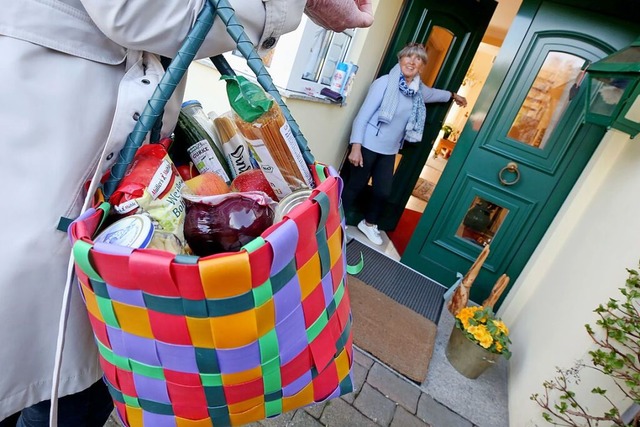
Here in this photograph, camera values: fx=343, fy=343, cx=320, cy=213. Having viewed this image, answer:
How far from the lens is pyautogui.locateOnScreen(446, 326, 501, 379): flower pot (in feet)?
6.03

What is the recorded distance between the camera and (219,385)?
41 cm

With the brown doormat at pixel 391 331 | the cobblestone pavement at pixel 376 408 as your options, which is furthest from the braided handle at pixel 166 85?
the brown doormat at pixel 391 331

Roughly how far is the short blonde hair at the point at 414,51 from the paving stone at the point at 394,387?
215 centimetres

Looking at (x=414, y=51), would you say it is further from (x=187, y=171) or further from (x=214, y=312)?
(x=214, y=312)

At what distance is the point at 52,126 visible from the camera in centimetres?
41

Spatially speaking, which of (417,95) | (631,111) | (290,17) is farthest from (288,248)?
(417,95)

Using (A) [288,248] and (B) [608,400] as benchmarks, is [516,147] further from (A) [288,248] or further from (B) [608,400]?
(A) [288,248]

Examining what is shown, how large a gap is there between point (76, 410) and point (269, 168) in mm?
541

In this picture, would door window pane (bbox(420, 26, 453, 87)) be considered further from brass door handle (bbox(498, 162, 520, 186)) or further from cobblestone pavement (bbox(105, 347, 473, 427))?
cobblestone pavement (bbox(105, 347, 473, 427))

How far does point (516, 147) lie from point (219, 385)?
252 cm

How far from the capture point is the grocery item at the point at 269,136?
446mm

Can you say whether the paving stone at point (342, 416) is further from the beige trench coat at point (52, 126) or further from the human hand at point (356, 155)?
the human hand at point (356, 155)

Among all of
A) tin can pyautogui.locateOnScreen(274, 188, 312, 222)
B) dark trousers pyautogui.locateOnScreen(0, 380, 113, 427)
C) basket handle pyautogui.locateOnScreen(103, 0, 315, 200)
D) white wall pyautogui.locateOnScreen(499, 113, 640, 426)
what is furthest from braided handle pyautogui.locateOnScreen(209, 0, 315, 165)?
white wall pyautogui.locateOnScreen(499, 113, 640, 426)

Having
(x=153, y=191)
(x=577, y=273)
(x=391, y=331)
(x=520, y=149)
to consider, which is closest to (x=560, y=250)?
(x=577, y=273)
